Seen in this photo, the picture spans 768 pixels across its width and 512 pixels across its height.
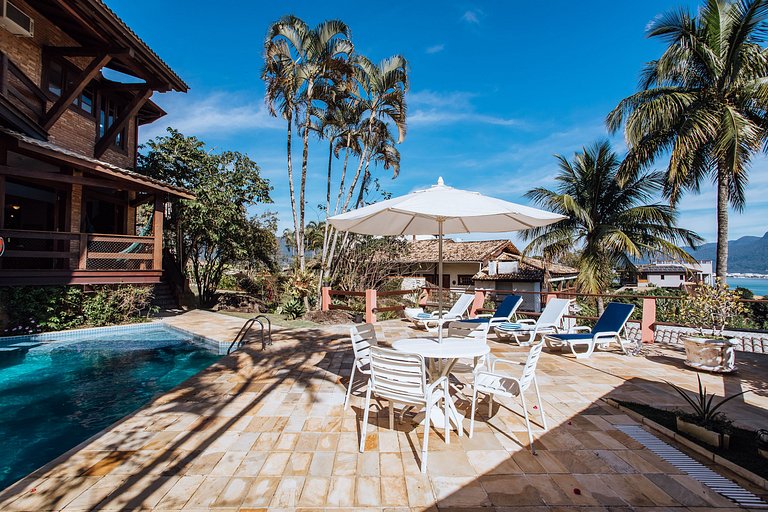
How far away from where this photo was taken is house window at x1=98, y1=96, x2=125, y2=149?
13305mm

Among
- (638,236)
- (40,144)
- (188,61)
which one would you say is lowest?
(638,236)

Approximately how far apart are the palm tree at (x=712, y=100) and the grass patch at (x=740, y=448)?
9154 mm

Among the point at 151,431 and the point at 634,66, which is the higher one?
the point at 634,66

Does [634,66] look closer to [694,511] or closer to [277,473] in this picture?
[694,511]

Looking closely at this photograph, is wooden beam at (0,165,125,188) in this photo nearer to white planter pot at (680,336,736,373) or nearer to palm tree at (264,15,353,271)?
palm tree at (264,15,353,271)

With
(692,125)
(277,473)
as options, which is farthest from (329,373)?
(692,125)

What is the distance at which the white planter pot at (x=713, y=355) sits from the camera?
587cm

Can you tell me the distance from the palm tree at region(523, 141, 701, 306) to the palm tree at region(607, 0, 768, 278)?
12.1 ft

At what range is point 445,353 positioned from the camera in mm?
3740

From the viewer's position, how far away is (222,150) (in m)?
15.2

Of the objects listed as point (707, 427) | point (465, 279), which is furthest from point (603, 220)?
point (707, 427)

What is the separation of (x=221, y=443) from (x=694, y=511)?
360 cm

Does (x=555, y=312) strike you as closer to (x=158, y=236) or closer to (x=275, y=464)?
(x=275, y=464)

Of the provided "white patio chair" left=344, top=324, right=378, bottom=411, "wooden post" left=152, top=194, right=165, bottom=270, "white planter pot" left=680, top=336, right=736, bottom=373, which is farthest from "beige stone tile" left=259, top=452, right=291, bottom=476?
"wooden post" left=152, top=194, right=165, bottom=270
